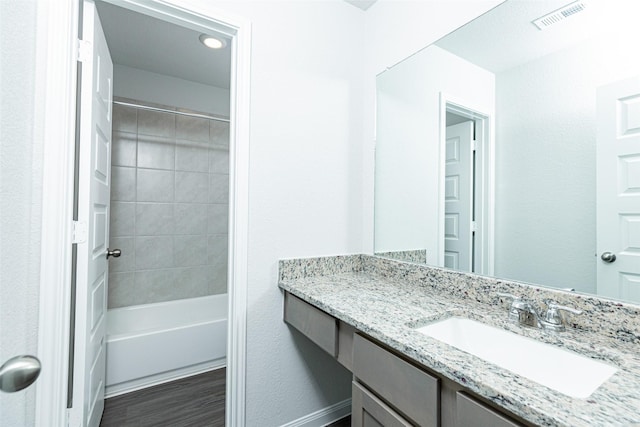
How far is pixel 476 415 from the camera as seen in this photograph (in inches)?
24.9

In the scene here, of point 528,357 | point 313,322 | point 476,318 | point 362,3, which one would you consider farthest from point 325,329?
point 362,3

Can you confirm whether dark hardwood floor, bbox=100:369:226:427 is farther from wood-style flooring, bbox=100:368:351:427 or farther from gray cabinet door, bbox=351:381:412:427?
gray cabinet door, bbox=351:381:412:427

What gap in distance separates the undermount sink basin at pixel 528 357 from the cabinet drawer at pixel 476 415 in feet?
0.81

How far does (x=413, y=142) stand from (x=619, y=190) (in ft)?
2.89

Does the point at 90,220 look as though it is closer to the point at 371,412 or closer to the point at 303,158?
the point at 303,158

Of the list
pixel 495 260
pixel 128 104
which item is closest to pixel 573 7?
pixel 495 260

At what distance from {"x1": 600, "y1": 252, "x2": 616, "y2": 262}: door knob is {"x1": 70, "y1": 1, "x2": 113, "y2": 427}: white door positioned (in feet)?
6.13

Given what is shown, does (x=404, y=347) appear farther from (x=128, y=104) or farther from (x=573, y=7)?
(x=128, y=104)

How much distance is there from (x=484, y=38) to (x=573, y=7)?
0.95 ft

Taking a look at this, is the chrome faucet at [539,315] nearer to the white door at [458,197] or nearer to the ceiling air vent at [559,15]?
the white door at [458,197]

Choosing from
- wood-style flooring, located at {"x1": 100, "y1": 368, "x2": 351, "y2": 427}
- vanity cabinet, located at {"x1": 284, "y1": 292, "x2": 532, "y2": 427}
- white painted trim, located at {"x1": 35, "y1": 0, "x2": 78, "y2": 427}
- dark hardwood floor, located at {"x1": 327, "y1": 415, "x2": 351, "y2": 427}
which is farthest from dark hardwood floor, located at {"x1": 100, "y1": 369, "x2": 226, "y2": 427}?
vanity cabinet, located at {"x1": 284, "y1": 292, "x2": 532, "y2": 427}

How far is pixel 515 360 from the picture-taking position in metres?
0.87

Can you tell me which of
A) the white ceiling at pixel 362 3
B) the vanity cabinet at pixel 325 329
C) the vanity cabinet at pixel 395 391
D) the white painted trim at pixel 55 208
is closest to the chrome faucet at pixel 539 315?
the vanity cabinet at pixel 395 391

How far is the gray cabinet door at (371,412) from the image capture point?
0.84 metres
